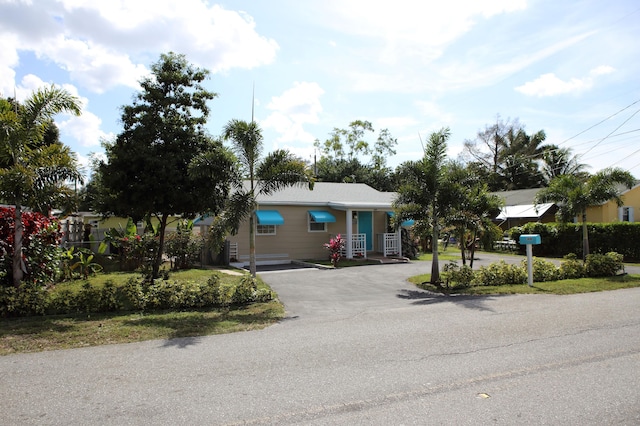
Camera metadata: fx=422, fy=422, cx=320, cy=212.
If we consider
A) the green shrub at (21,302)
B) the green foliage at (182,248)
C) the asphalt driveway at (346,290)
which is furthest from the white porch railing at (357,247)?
the green shrub at (21,302)

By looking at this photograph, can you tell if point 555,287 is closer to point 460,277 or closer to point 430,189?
point 460,277

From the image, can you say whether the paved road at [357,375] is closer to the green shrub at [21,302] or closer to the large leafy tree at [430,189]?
the green shrub at [21,302]

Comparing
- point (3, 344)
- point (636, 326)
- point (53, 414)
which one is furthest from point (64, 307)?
point (636, 326)

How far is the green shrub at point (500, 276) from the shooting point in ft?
41.2

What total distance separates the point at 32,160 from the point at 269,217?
968cm

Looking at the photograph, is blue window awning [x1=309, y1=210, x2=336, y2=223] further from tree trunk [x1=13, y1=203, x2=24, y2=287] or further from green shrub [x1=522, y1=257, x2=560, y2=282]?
tree trunk [x1=13, y1=203, x2=24, y2=287]

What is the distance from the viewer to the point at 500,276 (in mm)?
12734

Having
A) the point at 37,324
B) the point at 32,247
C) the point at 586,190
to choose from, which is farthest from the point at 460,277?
the point at 32,247

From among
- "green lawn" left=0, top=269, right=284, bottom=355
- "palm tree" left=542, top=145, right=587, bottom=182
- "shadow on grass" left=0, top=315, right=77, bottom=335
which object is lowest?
"green lawn" left=0, top=269, right=284, bottom=355

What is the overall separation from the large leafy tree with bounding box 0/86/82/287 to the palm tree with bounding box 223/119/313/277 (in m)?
3.43

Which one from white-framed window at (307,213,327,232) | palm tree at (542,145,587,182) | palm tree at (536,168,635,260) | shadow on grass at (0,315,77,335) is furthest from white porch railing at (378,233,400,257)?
palm tree at (542,145,587,182)

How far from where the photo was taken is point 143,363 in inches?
212

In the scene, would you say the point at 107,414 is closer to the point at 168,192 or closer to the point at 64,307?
the point at 64,307

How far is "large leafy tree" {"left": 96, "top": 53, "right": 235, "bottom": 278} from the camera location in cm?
1106
